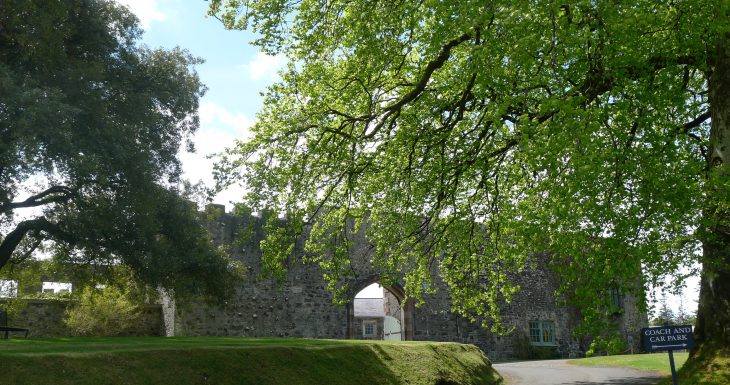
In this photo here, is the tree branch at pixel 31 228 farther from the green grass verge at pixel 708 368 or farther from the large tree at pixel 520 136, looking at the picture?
the green grass verge at pixel 708 368

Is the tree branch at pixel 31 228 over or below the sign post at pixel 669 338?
over

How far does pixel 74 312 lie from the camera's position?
2105 cm

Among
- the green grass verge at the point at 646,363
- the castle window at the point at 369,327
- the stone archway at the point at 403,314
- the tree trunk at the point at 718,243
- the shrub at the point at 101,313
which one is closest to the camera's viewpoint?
the tree trunk at the point at 718,243

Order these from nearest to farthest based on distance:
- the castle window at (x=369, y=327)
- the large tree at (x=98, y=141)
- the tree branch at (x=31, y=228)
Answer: the large tree at (x=98, y=141)
the tree branch at (x=31, y=228)
the castle window at (x=369, y=327)

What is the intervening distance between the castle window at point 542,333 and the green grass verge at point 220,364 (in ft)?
62.2

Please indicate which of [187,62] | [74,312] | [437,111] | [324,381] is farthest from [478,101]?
[74,312]

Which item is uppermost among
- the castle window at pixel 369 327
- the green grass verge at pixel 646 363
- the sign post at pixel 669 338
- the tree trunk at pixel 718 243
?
the tree trunk at pixel 718 243

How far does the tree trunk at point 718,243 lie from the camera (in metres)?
9.17

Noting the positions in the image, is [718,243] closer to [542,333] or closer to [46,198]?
[46,198]

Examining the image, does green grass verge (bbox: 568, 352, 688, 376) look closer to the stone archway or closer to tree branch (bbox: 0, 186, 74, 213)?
the stone archway

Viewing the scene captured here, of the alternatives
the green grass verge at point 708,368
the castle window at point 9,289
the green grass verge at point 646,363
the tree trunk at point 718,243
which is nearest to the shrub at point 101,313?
the castle window at point 9,289

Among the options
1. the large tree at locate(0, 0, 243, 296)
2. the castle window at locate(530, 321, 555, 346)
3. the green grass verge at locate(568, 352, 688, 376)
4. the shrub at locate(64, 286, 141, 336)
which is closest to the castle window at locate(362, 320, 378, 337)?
the castle window at locate(530, 321, 555, 346)

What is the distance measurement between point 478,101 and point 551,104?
475cm

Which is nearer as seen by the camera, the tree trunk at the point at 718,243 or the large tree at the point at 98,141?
the tree trunk at the point at 718,243
